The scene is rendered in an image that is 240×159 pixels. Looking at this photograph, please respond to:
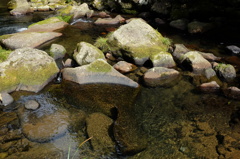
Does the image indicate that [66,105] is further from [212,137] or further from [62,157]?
[212,137]

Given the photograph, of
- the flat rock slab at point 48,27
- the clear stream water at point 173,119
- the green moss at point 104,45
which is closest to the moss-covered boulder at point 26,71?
the clear stream water at point 173,119

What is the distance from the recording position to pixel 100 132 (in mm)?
5055

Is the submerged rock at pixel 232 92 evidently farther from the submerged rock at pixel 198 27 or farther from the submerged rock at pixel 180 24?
the submerged rock at pixel 180 24

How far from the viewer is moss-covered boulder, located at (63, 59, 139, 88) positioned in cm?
719

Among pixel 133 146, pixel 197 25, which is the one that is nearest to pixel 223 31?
pixel 197 25

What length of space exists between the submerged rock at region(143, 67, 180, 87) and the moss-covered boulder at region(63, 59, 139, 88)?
2.06ft

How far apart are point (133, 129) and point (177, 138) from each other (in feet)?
3.50

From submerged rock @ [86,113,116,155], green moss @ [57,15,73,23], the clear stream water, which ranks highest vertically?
submerged rock @ [86,113,116,155]

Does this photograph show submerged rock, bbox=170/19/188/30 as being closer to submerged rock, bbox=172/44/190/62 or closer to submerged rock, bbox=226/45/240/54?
submerged rock, bbox=226/45/240/54

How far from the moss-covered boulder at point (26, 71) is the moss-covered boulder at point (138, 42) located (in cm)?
312

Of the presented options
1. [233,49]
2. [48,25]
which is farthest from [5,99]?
[233,49]

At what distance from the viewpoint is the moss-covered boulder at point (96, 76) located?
7191mm

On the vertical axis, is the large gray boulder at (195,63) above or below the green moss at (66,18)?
above

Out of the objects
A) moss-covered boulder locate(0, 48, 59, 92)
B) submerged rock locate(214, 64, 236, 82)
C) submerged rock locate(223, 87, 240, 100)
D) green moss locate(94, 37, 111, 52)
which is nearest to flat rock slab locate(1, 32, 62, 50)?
moss-covered boulder locate(0, 48, 59, 92)
